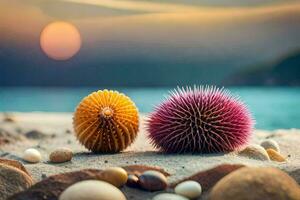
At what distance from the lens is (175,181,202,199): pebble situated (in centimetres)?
434

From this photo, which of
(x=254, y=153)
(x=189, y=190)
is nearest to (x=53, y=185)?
(x=189, y=190)

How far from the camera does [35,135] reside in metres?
10.3

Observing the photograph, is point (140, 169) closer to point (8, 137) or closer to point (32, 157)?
point (32, 157)

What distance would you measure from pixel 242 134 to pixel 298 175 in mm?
1461

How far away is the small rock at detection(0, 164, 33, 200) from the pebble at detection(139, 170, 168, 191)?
0.90m

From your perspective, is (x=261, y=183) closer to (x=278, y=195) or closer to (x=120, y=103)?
(x=278, y=195)

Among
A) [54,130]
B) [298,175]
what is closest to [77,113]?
[298,175]

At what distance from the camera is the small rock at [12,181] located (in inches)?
175

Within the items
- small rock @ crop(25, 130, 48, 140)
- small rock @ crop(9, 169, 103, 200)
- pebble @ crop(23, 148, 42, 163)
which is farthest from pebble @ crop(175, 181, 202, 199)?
small rock @ crop(25, 130, 48, 140)

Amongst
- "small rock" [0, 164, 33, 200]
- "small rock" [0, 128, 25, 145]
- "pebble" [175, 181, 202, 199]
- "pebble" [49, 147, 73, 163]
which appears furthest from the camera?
"small rock" [0, 128, 25, 145]

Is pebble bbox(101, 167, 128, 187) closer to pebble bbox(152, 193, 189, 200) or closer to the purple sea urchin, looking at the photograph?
pebble bbox(152, 193, 189, 200)

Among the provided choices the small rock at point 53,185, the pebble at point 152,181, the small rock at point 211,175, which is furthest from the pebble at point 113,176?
the small rock at point 211,175

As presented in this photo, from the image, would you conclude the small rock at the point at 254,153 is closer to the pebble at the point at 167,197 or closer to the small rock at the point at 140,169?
the small rock at the point at 140,169

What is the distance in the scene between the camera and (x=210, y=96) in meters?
6.16
